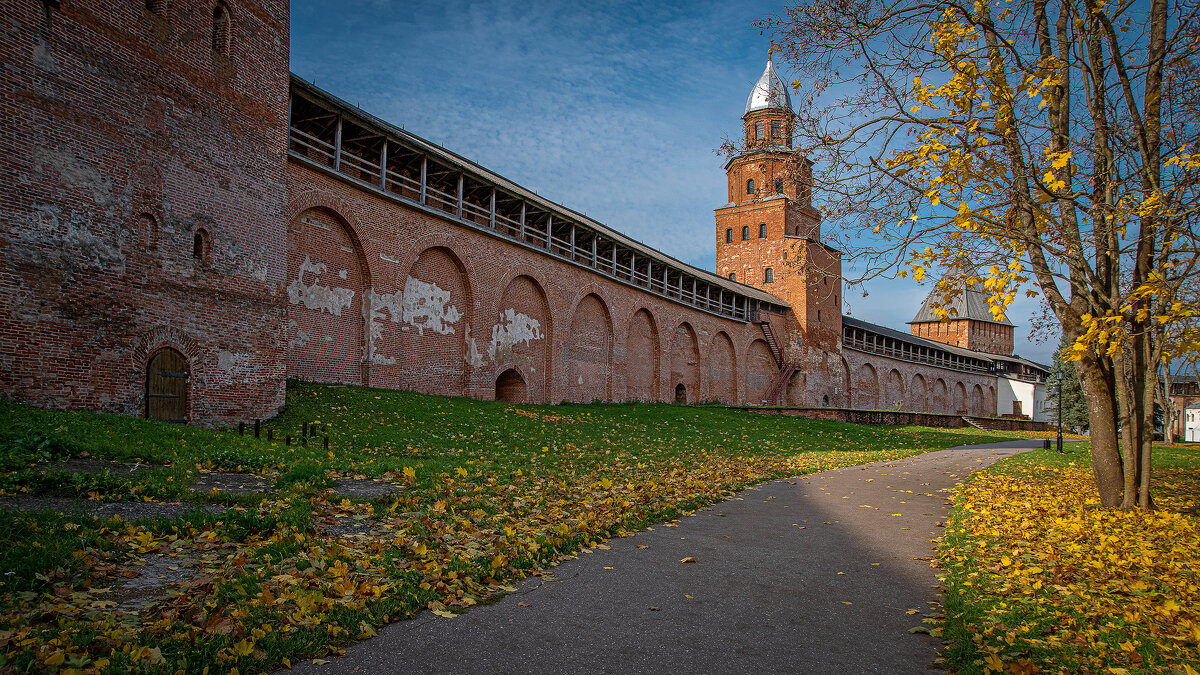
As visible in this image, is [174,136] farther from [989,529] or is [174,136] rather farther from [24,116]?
[989,529]

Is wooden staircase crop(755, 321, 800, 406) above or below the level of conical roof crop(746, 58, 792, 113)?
below

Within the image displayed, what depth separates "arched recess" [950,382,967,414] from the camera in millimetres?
63438

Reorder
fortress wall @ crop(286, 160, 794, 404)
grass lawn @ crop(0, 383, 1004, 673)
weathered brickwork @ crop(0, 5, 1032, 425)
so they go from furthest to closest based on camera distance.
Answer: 1. fortress wall @ crop(286, 160, 794, 404)
2. weathered brickwork @ crop(0, 5, 1032, 425)
3. grass lawn @ crop(0, 383, 1004, 673)

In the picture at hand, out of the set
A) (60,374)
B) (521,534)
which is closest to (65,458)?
(60,374)

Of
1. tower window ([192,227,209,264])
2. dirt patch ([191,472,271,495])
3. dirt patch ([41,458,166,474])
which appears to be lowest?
dirt patch ([191,472,271,495])

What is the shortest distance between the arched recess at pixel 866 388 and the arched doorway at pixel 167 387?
4379 cm

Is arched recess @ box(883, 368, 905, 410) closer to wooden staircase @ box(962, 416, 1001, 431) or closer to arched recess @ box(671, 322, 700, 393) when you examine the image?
wooden staircase @ box(962, 416, 1001, 431)

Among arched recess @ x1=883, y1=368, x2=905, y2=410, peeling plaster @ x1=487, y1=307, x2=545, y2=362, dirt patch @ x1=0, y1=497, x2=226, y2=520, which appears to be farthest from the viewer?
arched recess @ x1=883, y1=368, x2=905, y2=410

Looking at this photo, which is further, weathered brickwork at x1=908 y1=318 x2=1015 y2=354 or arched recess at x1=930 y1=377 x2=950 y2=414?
weathered brickwork at x1=908 y1=318 x2=1015 y2=354

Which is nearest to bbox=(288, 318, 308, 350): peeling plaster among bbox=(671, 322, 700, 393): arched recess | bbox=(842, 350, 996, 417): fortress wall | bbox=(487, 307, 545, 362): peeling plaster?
bbox=(487, 307, 545, 362): peeling plaster

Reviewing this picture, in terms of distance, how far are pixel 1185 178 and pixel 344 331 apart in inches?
633

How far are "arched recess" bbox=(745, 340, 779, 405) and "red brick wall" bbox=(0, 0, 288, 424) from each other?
3011 centimetres

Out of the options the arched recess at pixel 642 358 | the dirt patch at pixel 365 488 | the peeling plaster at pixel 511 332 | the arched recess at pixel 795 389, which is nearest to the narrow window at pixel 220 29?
the dirt patch at pixel 365 488

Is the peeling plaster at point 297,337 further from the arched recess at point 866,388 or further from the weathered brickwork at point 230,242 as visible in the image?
the arched recess at point 866,388
